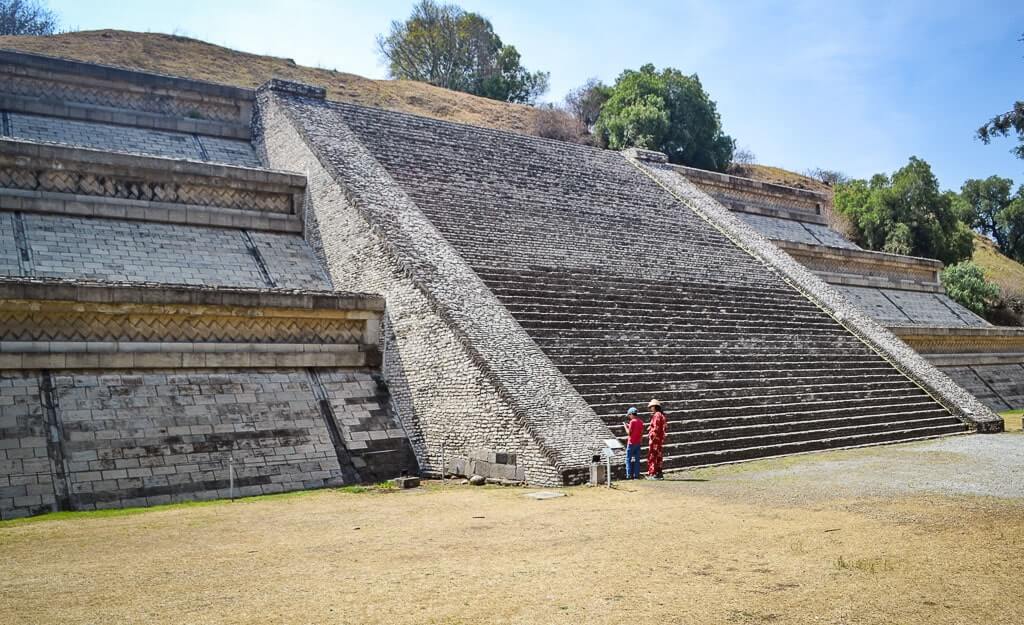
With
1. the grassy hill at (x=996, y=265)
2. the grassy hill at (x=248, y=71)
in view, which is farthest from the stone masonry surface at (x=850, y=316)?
the grassy hill at (x=996, y=265)

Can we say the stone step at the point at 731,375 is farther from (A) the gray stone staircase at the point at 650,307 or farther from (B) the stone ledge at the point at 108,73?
(B) the stone ledge at the point at 108,73

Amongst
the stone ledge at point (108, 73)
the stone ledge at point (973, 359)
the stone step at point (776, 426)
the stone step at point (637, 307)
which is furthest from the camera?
the stone ledge at point (973, 359)

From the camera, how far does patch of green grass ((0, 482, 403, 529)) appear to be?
7137mm

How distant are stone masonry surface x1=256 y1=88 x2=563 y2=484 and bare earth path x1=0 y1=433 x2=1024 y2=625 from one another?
1080mm

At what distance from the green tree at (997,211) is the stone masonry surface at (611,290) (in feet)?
113

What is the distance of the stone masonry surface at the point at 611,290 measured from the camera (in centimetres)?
1053

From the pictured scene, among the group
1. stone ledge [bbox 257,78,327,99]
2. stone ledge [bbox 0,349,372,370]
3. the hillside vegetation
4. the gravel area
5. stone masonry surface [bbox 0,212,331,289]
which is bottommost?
the gravel area

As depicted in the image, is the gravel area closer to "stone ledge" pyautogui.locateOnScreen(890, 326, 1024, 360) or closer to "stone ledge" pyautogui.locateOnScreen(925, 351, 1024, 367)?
"stone ledge" pyautogui.locateOnScreen(890, 326, 1024, 360)

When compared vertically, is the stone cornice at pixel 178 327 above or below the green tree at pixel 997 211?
below

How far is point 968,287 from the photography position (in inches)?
1014

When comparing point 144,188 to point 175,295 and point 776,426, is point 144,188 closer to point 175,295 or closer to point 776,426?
point 175,295

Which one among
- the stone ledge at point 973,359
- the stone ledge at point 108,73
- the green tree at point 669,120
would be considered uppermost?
the green tree at point 669,120

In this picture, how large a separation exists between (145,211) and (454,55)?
28.8 m

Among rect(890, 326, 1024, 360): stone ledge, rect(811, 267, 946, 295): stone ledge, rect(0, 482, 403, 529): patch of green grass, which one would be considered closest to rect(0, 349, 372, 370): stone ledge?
rect(0, 482, 403, 529): patch of green grass
